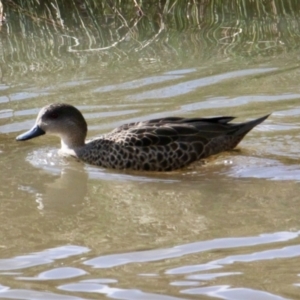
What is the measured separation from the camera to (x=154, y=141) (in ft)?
26.6

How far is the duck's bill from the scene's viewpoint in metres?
8.40

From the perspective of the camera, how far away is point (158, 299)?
16.3 feet

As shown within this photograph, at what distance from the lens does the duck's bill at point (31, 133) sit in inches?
331

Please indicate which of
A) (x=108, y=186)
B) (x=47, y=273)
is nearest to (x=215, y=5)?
(x=108, y=186)

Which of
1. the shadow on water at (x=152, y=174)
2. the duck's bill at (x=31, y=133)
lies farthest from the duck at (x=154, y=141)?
the shadow on water at (x=152, y=174)

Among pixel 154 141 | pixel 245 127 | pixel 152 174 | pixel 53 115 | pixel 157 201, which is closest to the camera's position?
pixel 157 201

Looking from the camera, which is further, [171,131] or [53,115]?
[53,115]

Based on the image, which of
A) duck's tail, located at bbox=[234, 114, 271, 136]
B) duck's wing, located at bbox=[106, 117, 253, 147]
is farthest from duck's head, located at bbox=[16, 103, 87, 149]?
duck's tail, located at bbox=[234, 114, 271, 136]

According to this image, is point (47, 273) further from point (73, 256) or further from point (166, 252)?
point (166, 252)

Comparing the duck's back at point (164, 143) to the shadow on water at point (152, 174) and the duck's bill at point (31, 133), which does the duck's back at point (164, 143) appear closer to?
the shadow on water at point (152, 174)

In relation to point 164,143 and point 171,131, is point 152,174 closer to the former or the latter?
point 164,143

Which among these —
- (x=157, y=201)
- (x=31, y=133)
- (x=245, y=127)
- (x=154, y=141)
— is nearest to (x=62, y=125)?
(x=31, y=133)

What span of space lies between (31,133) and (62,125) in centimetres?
33

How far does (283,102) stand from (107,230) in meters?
3.64
